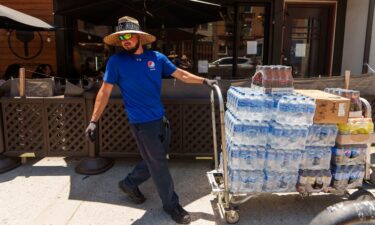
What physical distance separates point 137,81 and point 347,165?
7.58 feet

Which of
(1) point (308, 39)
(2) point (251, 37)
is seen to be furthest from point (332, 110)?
(1) point (308, 39)

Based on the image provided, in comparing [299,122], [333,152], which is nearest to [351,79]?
[333,152]

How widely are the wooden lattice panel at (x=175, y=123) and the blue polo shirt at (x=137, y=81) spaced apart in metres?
1.27

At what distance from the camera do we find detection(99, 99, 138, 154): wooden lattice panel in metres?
4.73

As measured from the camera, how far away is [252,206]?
3684mm

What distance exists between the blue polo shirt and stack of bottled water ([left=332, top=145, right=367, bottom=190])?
1.88 meters

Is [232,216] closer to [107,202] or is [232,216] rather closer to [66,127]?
[107,202]

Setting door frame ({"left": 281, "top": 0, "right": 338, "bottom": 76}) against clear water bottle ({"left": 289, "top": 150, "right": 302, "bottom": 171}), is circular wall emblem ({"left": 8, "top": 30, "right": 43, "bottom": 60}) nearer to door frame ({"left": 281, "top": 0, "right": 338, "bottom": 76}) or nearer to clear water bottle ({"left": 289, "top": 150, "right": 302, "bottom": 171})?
door frame ({"left": 281, "top": 0, "right": 338, "bottom": 76})

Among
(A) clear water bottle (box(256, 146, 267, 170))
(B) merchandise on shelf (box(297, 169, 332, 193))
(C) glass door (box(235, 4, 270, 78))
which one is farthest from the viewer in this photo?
(C) glass door (box(235, 4, 270, 78))

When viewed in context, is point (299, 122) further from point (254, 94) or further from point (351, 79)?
point (351, 79)

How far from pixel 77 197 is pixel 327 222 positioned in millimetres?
2847

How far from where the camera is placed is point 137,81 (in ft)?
10.9

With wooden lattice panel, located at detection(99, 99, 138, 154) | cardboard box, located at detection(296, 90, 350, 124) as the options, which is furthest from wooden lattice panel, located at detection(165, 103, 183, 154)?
cardboard box, located at detection(296, 90, 350, 124)

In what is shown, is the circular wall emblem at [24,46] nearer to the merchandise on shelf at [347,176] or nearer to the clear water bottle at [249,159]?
the clear water bottle at [249,159]
